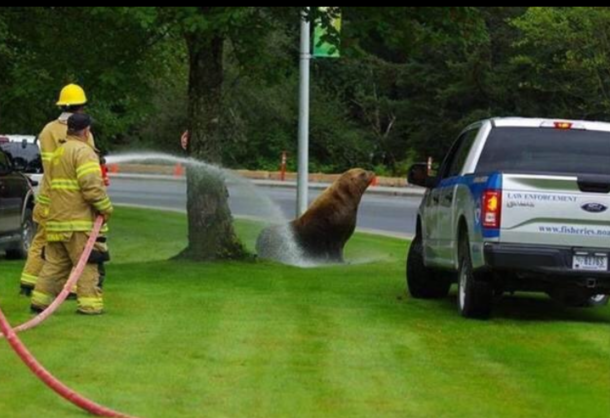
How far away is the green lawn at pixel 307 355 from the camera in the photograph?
922 centimetres

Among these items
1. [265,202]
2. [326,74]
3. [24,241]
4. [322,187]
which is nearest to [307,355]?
[24,241]

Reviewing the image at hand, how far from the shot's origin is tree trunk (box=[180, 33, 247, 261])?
2081 cm

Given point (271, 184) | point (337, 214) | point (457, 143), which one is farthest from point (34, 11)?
point (271, 184)

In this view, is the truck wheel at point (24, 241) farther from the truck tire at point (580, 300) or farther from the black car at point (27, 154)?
the truck tire at point (580, 300)

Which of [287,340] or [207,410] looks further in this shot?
[287,340]

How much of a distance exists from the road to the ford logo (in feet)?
48.0

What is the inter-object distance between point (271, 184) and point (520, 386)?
1565 inches

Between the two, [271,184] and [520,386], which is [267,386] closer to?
[520,386]

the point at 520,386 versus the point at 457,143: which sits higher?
the point at 457,143

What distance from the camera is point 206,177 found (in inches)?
819

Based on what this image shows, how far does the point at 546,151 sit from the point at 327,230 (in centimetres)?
889

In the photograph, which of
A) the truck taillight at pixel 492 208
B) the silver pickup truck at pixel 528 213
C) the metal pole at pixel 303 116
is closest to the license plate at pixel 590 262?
the silver pickup truck at pixel 528 213

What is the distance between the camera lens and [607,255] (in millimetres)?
12938

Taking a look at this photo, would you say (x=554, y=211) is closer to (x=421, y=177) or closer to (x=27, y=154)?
(x=421, y=177)
